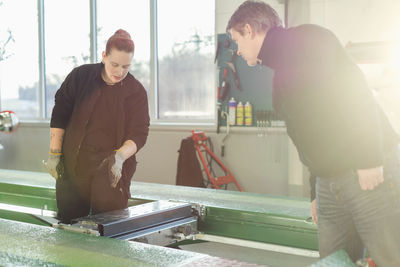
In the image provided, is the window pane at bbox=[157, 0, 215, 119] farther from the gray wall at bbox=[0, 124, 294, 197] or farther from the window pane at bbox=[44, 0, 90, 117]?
the window pane at bbox=[44, 0, 90, 117]

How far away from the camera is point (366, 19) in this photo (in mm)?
4137

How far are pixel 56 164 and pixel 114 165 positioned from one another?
35cm

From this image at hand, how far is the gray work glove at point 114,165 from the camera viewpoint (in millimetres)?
2213

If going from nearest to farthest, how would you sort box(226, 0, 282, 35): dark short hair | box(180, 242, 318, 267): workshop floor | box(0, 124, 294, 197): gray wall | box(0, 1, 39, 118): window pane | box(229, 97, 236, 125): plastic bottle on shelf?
box(226, 0, 282, 35): dark short hair
box(180, 242, 318, 267): workshop floor
box(0, 124, 294, 197): gray wall
box(229, 97, 236, 125): plastic bottle on shelf
box(0, 1, 39, 118): window pane

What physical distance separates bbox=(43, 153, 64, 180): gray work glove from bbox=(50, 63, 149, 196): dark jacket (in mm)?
41

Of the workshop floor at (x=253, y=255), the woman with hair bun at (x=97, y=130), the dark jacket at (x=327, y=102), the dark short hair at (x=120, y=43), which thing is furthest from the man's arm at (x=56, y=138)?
the dark jacket at (x=327, y=102)

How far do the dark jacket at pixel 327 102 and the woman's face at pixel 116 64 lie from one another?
108 cm

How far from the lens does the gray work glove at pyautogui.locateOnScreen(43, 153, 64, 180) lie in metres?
2.33

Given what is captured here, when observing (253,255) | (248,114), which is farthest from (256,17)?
(248,114)

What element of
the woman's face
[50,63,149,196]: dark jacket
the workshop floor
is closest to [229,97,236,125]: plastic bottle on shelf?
the workshop floor

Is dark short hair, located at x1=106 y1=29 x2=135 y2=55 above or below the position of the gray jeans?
above

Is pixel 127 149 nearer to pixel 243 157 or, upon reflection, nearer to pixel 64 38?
pixel 243 157

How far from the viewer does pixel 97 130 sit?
230 centimetres

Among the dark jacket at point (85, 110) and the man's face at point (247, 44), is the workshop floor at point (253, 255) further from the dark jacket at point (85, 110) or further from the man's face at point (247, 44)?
the man's face at point (247, 44)
